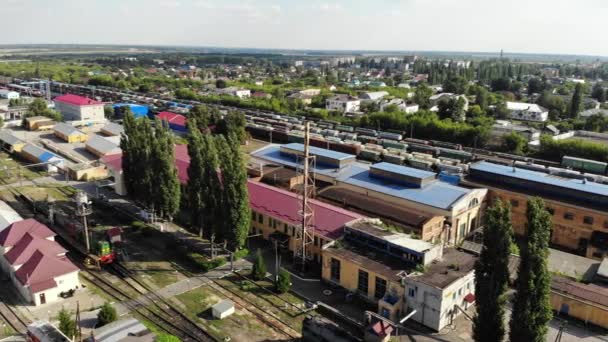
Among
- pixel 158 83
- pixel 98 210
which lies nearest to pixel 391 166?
pixel 98 210

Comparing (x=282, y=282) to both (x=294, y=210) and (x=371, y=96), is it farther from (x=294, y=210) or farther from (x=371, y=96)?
(x=371, y=96)

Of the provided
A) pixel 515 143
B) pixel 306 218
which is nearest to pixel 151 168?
pixel 306 218

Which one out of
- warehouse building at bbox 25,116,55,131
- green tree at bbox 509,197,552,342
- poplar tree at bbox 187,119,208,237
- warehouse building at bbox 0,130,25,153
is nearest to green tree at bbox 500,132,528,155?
poplar tree at bbox 187,119,208,237

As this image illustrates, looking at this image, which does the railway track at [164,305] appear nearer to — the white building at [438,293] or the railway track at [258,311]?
the railway track at [258,311]

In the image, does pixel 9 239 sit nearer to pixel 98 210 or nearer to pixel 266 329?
pixel 98 210

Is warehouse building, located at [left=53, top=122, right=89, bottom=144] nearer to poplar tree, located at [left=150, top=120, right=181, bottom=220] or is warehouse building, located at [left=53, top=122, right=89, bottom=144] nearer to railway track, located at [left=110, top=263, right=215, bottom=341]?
poplar tree, located at [left=150, top=120, right=181, bottom=220]

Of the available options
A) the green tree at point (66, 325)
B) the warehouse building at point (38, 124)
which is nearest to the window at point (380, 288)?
the green tree at point (66, 325)
